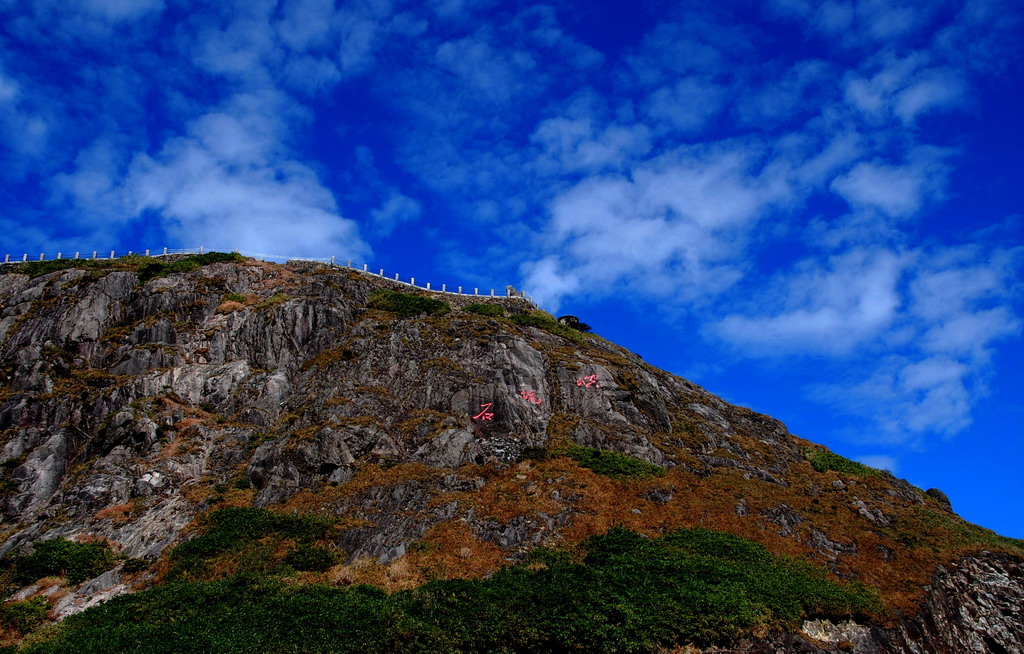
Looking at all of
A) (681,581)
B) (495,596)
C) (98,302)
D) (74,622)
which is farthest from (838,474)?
(98,302)

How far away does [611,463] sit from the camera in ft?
141

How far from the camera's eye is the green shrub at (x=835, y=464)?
4941 centimetres

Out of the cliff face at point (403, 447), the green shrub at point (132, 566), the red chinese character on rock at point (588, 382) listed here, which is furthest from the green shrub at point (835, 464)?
the green shrub at point (132, 566)

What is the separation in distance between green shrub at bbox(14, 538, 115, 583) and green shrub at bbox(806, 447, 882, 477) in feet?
149

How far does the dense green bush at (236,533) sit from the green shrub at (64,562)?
3787mm

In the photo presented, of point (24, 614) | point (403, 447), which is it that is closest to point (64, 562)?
point (24, 614)

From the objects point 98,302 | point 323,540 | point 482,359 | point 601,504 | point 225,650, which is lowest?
point 225,650

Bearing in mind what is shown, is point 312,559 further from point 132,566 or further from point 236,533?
point 132,566

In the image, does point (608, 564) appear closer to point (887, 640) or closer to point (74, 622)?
point (887, 640)

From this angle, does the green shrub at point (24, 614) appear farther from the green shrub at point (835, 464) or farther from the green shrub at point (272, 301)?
the green shrub at point (835, 464)

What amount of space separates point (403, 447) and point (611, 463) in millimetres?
13060

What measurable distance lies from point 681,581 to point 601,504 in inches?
323

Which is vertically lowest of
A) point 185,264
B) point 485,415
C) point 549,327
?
point 485,415

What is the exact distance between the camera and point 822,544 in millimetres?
36969
